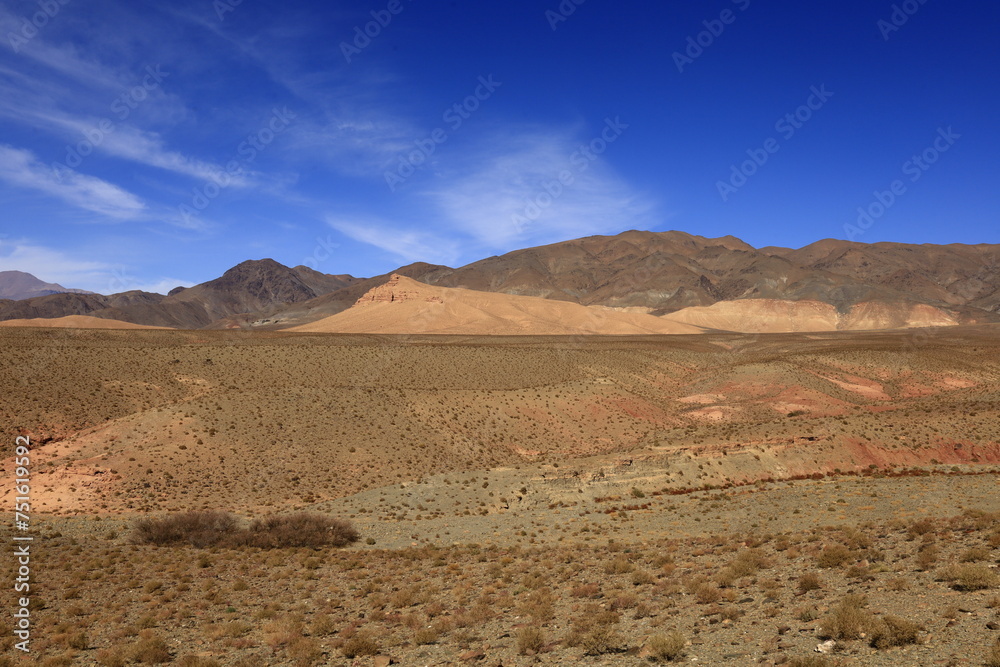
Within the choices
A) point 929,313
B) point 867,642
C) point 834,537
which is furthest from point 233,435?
point 929,313

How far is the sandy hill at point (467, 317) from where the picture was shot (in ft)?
306

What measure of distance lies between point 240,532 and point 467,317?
3159 inches

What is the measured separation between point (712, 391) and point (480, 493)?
102 ft

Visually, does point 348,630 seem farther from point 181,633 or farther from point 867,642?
point 867,642

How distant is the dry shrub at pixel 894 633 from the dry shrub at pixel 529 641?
193 inches

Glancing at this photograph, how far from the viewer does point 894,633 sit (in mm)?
8039

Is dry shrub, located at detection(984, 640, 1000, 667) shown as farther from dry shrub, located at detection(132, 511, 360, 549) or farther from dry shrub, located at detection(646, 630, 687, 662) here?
dry shrub, located at detection(132, 511, 360, 549)

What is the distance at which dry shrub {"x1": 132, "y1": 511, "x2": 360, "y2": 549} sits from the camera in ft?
61.3

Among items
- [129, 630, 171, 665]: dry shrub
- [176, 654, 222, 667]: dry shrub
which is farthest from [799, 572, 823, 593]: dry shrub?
[129, 630, 171, 665]: dry shrub

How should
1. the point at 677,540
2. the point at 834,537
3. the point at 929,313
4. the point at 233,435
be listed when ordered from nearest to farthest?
the point at 834,537
the point at 677,540
the point at 233,435
the point at 929,313

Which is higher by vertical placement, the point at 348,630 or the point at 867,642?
the point at 867,642

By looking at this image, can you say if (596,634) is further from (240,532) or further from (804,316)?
(804,316)

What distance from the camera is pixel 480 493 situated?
85.4 feet

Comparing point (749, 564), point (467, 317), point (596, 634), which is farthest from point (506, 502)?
point (467, 317)
